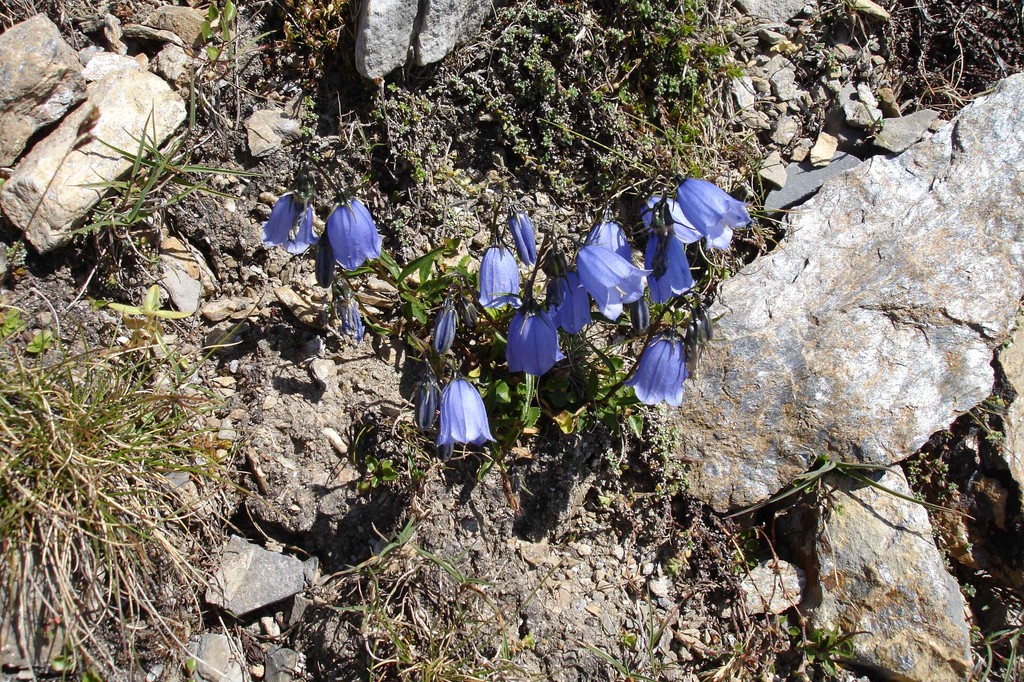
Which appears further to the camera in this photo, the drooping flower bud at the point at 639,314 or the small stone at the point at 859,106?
the small stone at the point at 859,106

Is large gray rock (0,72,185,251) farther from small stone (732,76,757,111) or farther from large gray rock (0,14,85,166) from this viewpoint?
small stone (732,76,757,111)

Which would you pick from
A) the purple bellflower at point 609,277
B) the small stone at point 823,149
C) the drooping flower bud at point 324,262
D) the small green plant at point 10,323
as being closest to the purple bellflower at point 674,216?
the purple bellflower at point 609,277

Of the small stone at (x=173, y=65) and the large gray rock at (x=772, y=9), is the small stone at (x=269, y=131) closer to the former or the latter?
the small stone at (x=173, y=65)

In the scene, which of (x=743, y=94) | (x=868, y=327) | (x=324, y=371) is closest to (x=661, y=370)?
(x=868, y=327)

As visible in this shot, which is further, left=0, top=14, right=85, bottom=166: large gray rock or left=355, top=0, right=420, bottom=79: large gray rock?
left=355, top=0, right=420, bottom=79: large gray rock

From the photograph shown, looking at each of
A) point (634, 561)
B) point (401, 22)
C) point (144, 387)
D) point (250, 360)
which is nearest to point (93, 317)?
point (144, 387)

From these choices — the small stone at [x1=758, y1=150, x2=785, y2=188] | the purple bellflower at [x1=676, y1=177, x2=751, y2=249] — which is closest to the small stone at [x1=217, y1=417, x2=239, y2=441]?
the purple bellflower at [x1=676, y1=177, x2=751, y2=249]
